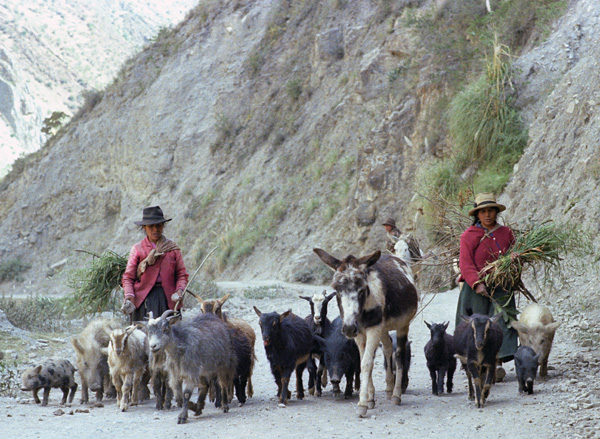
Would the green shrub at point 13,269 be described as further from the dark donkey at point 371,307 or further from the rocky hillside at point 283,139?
the dark donkey at point 371,307

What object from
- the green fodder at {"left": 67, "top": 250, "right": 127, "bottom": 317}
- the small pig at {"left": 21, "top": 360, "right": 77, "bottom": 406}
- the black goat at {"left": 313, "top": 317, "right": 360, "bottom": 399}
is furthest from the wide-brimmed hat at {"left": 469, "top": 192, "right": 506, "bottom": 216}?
the small pig at {"left": 21, "top": 360, "right": 77, "bottom": 406}

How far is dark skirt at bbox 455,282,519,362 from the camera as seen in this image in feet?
26.7

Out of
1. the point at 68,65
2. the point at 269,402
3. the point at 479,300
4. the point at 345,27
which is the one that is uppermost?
the point at 68,65

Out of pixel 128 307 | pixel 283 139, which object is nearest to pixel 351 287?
pixel 128 307

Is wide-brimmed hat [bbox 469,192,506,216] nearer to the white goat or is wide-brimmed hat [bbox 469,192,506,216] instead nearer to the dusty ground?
the dusty ground

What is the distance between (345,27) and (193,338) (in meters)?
24.9

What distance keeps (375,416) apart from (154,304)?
3.01 metres

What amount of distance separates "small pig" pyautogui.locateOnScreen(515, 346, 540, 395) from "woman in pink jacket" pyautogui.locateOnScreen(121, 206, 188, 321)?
384cm

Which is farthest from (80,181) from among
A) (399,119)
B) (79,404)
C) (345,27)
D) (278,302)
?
(79,404)

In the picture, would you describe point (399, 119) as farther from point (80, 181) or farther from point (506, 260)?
point (80, 181)

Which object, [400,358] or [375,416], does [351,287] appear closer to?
[375,416]

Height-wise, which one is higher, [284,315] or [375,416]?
[284,315]

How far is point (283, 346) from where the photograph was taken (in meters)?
7.81

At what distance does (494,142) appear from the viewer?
18.6 metres
